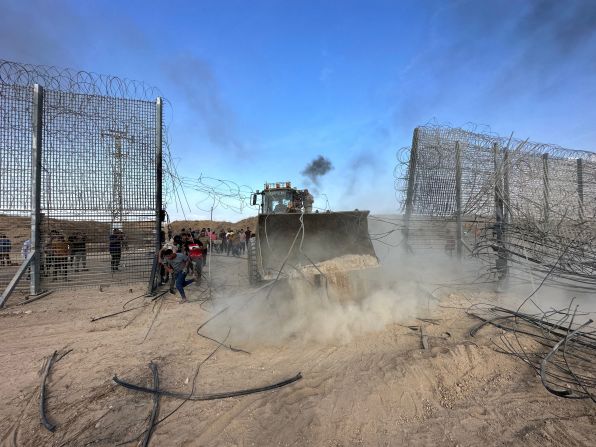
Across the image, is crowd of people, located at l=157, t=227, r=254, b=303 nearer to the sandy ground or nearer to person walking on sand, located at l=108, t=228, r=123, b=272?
person walking on sand, located at l=108, t=228, r=123, b=272

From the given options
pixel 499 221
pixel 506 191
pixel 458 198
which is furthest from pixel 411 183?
pixel 506 191

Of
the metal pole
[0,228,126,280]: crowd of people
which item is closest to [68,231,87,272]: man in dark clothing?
[0,228,126,280]: crowd of people

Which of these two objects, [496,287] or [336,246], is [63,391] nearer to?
[336,246]

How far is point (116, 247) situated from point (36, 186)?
7.25 ft

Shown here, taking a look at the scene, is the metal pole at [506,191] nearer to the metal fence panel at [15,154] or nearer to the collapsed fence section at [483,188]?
the collapsed fence section at [483,188]

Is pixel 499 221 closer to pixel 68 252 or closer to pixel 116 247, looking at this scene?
pixel 116 247

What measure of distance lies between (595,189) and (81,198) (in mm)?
15237

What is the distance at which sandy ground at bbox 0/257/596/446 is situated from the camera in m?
3.00

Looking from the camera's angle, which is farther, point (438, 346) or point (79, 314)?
point (79, 314)

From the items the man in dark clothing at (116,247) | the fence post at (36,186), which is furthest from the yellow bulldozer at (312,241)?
the fence post at (36,186)

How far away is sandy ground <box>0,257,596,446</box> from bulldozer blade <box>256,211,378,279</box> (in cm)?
224

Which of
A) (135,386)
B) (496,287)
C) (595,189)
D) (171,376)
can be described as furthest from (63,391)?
(595,189)

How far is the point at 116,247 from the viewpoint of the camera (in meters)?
8.53

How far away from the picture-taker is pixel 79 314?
21.7 ft
